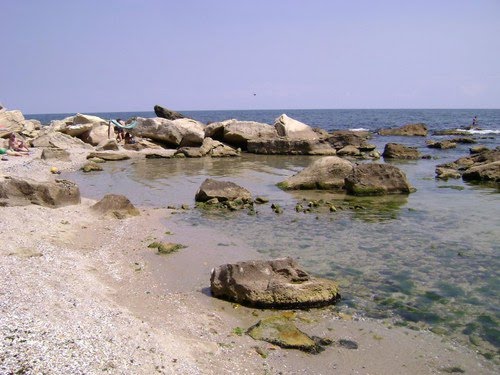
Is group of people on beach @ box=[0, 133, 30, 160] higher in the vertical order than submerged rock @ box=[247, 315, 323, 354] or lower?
lower

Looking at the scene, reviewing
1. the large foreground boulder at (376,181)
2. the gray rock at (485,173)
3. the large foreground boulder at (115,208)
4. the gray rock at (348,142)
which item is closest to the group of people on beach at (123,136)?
the gray rock at (348,142)

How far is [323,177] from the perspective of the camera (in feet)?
53.7

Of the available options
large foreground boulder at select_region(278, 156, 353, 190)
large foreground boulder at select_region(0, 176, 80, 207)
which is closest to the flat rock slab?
large foreground boulder at select_region(278, 156, 353, 190)

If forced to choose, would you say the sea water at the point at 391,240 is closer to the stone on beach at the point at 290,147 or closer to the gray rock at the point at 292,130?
the stone on beach at the point at 290,147

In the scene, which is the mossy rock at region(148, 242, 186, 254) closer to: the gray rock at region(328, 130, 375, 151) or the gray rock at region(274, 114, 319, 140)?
the gray rock at region(274, 114, 319, 140)

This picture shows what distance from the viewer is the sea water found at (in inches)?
249

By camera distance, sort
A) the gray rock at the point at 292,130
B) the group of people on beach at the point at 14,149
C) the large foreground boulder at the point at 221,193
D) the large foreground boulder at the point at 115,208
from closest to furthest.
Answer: the large foreground boulder at the point at 115,208 → the large foreground boulder at the point at 221,193 → the group of people on beach at the point at 14,149 → the gray rock at the point at 292,130

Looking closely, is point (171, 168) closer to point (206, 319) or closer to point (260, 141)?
point (260, 141)

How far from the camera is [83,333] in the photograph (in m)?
4.41

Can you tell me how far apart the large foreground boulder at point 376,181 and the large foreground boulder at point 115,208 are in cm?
725

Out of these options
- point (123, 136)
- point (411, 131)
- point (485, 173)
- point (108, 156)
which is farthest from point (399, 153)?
point (411, 131)

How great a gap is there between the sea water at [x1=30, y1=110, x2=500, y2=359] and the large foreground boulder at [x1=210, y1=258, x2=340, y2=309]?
43 cm

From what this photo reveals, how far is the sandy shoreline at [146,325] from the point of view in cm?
409

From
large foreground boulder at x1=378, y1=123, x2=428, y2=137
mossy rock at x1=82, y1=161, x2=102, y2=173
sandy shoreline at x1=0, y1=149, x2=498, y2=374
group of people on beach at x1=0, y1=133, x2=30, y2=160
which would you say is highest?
large foreground boulder at x1=378, y1=123, x2=428, y2=137
